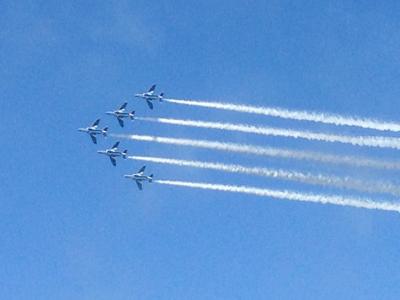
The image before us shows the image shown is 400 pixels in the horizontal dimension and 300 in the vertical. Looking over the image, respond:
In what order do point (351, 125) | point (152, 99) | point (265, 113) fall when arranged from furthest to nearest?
point (152, 99) → point (265, 113) → point (351, 125)

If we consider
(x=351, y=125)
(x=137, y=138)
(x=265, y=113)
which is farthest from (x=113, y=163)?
(x=351, y=125)

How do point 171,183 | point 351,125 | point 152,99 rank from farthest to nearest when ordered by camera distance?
1. point 152,99
2. point 171,183
3. point 351,125

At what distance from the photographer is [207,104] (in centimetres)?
14838

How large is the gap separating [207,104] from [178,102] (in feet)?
22.1

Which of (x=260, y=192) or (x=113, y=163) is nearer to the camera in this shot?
(x=260, y=192)

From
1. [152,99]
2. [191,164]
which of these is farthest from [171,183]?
[152,99]

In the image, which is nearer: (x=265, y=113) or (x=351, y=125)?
(x=351, y=125)

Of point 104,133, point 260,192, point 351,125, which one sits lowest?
point 260,192

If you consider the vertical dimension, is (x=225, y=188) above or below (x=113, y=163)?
below

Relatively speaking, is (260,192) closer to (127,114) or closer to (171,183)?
(171,183)

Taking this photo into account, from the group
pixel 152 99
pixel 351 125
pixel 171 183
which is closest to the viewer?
pixel 351 125

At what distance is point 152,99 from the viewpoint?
6973 inches

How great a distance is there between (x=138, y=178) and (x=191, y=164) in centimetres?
3277

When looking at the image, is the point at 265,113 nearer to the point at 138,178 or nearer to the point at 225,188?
the point at 225,188
